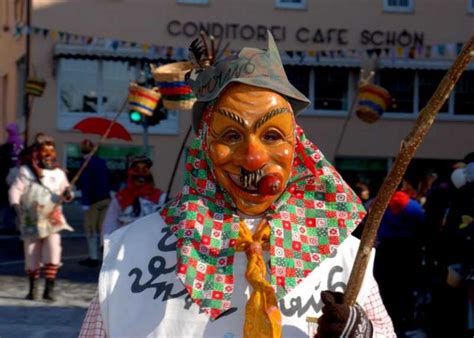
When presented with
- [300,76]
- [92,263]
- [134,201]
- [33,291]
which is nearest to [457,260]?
[134,201]

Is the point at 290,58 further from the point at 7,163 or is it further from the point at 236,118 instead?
the point at 236,118

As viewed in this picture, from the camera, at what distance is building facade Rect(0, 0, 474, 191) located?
74.1 ft

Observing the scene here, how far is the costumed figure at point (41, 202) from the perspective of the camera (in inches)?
376

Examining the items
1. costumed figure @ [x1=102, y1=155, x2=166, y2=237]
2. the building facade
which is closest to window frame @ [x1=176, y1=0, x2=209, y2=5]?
the building facade

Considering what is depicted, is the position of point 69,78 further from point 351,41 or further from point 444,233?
point 444,233

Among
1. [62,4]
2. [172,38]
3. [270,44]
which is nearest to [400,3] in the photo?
[172,38]

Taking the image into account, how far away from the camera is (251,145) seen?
2973 mm

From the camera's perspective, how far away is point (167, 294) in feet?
9.78

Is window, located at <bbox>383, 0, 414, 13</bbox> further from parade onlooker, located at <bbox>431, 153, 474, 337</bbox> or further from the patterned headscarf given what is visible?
the patterned headscarf

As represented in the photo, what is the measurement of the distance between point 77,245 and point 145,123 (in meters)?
3.62

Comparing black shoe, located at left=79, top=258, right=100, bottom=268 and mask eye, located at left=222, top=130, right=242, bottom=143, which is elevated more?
mask eye, located at left=222, top=130, right=242, bottom=143

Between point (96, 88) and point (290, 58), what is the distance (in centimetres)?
434

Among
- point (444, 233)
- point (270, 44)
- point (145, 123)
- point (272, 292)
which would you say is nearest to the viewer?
point (272, 292)

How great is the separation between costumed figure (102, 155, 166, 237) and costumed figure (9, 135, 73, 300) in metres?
0.93
